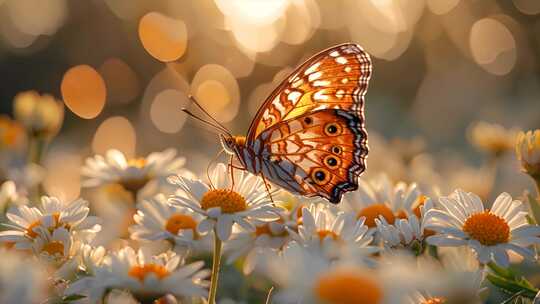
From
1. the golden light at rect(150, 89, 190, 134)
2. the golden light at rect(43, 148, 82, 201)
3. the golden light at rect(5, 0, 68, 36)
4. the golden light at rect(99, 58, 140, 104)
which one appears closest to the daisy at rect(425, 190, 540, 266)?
the golden light at rect(43, 148, 82, 201)

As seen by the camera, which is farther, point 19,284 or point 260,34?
point 260,34

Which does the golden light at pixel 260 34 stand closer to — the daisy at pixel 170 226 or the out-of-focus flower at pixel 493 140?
the out-of-focus flower at pixel 493 140

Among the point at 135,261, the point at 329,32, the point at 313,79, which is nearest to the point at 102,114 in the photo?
the point at 329,32

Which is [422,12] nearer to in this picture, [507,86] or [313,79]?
[507,86]

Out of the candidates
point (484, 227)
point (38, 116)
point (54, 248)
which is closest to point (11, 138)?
point (38, 116)

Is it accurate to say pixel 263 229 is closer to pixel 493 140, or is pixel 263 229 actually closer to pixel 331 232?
pixel 331 232

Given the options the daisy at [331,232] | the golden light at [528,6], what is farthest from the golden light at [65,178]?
the golden light at [528,6]

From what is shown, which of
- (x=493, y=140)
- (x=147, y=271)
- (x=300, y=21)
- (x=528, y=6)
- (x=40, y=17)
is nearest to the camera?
(x=147, y=271)
